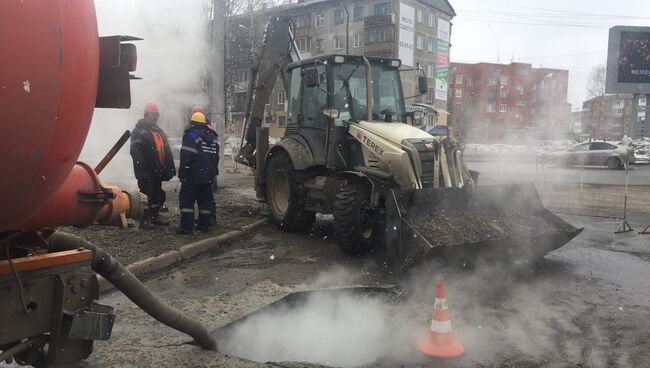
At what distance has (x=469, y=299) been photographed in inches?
203

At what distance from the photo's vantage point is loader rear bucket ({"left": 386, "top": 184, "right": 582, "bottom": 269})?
5602 mm

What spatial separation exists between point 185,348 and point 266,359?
65 cm

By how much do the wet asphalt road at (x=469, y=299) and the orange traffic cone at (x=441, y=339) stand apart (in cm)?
8

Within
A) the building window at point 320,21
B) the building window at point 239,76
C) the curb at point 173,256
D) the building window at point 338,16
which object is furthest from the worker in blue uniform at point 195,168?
the building window at point 338,16

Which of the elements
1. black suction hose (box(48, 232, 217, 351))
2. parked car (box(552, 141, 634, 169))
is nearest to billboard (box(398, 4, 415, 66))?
parked car (box(552, 141, 634, 169))

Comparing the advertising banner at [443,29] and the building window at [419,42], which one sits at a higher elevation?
the advertising banner at [443,29]

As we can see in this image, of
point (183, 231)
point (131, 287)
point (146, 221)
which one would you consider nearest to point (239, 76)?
point (146, 221)

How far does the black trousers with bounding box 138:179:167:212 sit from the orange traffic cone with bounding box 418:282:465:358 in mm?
5217

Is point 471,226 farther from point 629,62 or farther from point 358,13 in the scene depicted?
point 358,13

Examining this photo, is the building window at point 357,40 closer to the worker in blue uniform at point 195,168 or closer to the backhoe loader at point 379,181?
the backhoe loader at point 379,181

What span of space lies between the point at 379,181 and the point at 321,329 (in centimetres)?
267

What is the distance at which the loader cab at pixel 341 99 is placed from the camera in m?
7.46

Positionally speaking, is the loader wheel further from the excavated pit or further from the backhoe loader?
the excavated pit

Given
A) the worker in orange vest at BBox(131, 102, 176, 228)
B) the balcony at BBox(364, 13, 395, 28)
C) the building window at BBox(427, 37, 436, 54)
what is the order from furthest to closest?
the building window at BBox(427, 37, 436, 54) → the balcony at BBox(364, 13, 395, 28) → the worker in orange vest at BBox(131, 102, 176, 228)
